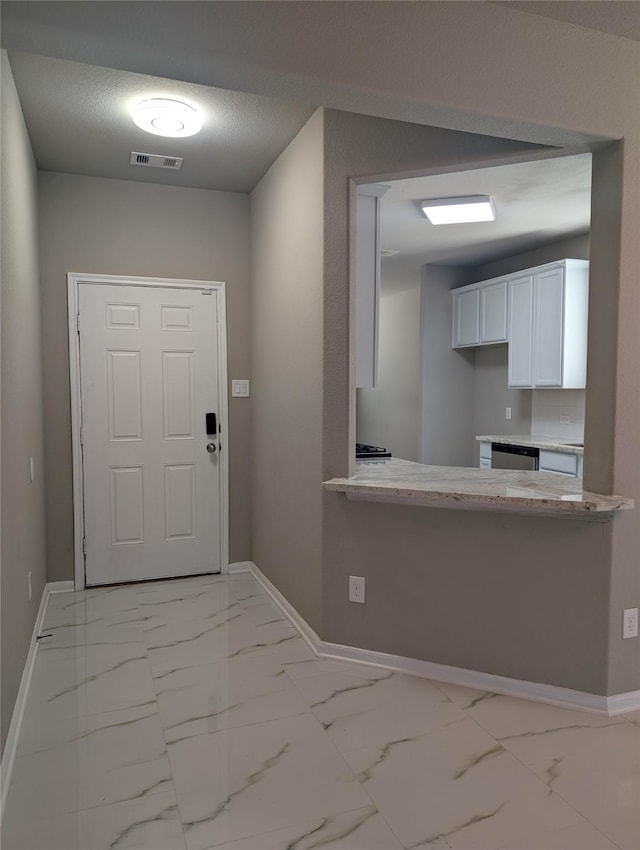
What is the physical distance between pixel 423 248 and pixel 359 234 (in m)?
2.53

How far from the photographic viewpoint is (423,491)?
254 cm

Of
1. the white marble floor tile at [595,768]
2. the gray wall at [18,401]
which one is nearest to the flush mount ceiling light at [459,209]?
the gray wall at [18,401]

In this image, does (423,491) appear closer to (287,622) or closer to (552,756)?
(552,756)

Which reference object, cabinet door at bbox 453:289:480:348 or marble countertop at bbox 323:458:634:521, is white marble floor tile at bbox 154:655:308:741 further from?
cabinet door at bbox 453:289:480:348

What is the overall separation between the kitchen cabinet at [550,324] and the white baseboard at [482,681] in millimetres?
2653

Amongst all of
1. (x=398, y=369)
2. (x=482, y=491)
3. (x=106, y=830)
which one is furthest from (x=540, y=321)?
(x=106, y=830)

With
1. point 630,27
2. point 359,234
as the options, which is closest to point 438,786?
point 359,234

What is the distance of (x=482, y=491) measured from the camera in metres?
2.50

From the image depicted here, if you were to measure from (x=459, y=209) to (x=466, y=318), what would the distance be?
2.09 m

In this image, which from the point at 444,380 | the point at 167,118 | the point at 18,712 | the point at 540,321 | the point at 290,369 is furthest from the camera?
the point at 444,380

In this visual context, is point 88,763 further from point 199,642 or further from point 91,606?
point 91,606

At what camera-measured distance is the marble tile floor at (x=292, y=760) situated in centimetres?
176

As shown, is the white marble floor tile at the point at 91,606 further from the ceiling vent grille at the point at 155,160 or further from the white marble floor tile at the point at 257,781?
the ceiling vent grille at the point at 155,160

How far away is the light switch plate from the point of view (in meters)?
4.24
